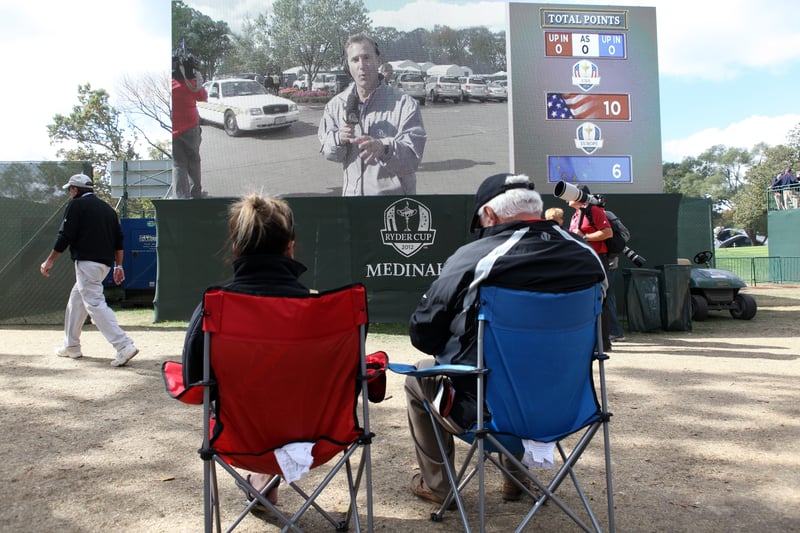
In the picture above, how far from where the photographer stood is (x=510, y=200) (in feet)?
9.77

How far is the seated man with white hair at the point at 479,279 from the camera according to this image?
2604 millimetres

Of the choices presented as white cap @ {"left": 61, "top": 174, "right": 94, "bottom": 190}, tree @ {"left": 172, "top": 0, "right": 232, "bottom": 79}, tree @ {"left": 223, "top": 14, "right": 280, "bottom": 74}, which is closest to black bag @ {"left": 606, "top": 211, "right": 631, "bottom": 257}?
white cap @ {"left": 61, "top": 174, "right": 94, "bottom": 190}

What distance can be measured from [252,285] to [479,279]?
2.96 feet

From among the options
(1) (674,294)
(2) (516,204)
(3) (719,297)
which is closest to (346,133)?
(3) (719,297)

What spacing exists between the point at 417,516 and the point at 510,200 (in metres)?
1.55

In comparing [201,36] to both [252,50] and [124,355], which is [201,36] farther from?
[124,355]

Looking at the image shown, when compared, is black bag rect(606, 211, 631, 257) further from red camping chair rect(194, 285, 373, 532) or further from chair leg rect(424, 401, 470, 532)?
red camping chair rect(194, 285, 373, 532)

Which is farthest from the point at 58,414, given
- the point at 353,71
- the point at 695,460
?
the point at 353,71

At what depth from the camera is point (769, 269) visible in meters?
22.5

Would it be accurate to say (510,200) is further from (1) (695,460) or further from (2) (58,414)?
(2) (58,414)

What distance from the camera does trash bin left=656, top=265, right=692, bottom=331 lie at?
29.7 ft

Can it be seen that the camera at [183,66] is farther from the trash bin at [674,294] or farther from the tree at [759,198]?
the tree at [759,198]

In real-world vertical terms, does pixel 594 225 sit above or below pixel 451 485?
above

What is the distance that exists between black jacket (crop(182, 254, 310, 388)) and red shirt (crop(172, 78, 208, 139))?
1617cm
